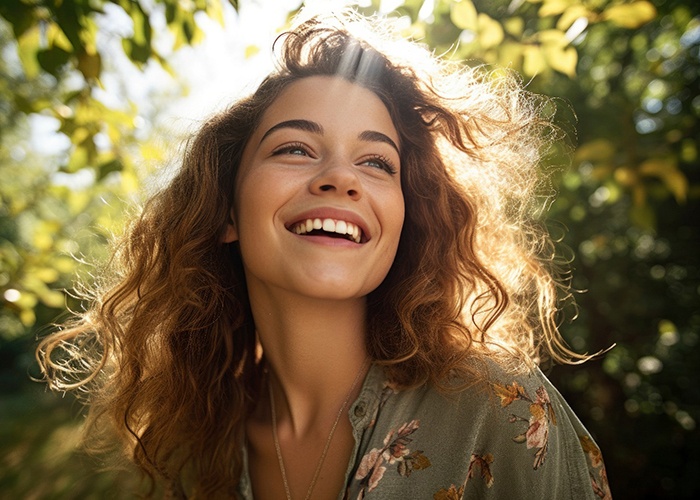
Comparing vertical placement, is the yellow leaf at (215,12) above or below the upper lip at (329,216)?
above

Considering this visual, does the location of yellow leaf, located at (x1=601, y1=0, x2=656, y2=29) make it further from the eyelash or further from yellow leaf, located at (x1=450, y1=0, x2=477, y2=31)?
the eyelash

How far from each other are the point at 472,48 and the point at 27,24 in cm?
155

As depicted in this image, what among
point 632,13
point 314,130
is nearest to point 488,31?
point 632,13

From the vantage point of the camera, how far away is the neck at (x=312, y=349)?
1.90m

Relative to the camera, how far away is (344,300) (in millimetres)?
1896

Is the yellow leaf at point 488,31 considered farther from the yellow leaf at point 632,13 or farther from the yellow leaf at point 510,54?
the yellow leaf at point 632,13

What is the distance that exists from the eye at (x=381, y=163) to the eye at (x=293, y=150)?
0.65ft

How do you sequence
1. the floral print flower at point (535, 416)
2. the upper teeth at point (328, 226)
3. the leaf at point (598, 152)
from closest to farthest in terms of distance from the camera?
the floral print flower at point (535, 416)
the upper teeth at point (328, 226)
the leaf at point (598, 152)

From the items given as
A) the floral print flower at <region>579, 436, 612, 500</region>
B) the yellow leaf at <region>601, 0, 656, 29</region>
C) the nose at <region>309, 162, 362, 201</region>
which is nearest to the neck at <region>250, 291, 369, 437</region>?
the nose at <region>309, 162, 362, 201</region>

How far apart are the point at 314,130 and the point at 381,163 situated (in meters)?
0.25

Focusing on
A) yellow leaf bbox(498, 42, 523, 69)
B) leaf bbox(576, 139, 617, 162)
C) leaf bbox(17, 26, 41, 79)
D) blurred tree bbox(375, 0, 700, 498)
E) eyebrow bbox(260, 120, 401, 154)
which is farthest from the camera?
blurred tree bbox(375, 0, 700, 498)

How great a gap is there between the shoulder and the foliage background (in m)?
0.88

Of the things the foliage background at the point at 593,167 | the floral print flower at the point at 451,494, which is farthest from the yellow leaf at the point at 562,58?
the floral print flower at the point at 451,494

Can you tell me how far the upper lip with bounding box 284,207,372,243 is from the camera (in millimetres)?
1699
